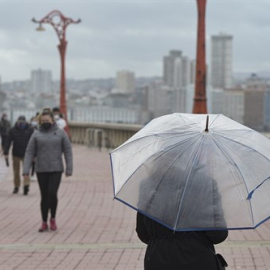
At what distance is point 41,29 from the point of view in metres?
32.7

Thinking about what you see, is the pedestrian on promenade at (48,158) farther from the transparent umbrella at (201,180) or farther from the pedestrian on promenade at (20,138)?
the transparent umbrella at (201,180)

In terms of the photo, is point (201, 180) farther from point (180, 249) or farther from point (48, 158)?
point (48, 158)

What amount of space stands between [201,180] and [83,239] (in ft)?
17.1

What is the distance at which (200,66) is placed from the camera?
15.0 metres

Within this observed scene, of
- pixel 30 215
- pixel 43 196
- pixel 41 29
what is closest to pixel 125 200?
pixel 43 196

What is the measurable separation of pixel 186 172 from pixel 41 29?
97.5ft

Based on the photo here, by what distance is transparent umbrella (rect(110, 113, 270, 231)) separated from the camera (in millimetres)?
3781

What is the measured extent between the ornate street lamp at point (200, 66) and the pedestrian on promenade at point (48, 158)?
6.09 m

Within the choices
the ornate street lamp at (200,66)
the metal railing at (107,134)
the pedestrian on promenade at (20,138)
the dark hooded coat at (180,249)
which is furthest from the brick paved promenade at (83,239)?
the metal railing at (107,134)

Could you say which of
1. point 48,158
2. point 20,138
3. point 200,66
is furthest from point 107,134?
point 48,158

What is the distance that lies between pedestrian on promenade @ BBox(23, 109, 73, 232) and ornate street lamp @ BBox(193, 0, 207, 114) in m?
6.09

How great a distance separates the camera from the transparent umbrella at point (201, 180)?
378cm

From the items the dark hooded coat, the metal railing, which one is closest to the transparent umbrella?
the dark hooded coat

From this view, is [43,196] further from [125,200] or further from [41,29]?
[41,29]
